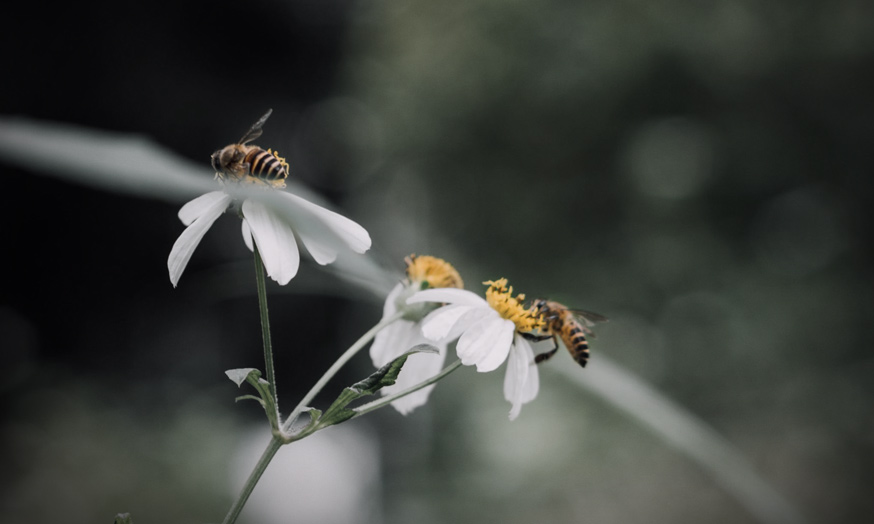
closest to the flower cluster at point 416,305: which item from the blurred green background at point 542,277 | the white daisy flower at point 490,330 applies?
the white daisy flower at point 490,330

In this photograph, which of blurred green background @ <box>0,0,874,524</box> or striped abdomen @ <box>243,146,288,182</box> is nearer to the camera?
striped abdomen @ <box>243,146,288,182</box>

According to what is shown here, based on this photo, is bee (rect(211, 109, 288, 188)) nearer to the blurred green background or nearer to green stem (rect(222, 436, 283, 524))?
green stem (rect(222, 436, 283, 524))

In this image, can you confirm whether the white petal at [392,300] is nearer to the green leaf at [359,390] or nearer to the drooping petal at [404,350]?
the drooping petal at [404,350]

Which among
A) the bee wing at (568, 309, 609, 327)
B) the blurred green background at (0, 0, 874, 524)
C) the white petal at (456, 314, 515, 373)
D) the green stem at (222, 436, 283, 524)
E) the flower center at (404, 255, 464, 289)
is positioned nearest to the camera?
the green stem at (222, 436, 283, 524)

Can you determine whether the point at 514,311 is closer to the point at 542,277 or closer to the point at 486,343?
the point at 486,343

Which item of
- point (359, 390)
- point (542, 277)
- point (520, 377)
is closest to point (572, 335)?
point (520, 377)

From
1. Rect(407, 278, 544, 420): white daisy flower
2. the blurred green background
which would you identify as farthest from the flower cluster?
the blurred green background
